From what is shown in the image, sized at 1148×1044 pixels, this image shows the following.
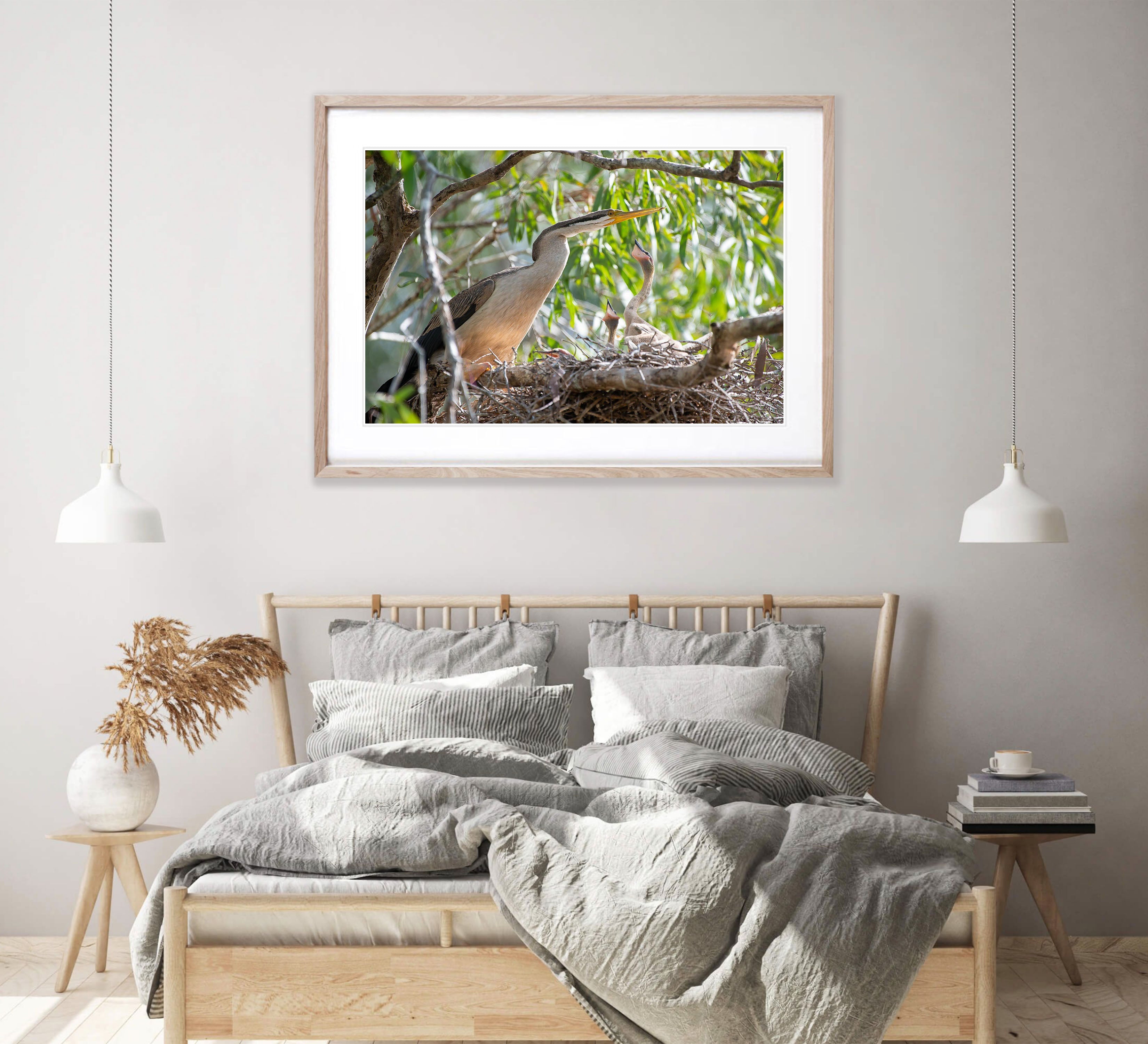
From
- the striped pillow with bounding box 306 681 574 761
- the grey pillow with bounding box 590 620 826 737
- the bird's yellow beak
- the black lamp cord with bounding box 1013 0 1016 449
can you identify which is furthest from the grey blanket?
the bird's yellow beak

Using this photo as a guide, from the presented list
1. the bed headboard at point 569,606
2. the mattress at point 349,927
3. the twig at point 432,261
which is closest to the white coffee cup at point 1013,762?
the bed headboard at point 569,606

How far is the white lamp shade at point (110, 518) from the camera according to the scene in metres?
2.68

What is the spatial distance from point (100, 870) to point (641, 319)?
206 centimetres

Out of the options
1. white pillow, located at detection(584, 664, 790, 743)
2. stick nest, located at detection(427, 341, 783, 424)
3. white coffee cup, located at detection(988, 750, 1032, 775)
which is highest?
stick nest, located at detection(427, 341, 783, 424)

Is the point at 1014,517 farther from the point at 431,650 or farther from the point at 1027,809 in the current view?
the point at 431,650

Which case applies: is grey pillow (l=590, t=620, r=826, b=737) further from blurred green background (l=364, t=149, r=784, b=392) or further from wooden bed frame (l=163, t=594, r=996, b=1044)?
wooden bed frame (l=163, t=594, r=996, b=1044)

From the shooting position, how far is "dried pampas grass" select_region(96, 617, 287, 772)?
269 cm

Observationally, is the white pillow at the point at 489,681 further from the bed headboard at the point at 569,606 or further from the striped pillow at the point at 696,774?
the striped pillow at the point at 696,774

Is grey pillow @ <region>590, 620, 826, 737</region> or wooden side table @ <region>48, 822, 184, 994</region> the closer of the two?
wooden side table @ <region>48, 822, 184, 994</region>

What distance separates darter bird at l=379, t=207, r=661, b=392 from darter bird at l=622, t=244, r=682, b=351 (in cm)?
12

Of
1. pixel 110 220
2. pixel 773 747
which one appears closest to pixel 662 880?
pixel 773 747

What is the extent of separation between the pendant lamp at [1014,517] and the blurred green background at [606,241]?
72 centimetres

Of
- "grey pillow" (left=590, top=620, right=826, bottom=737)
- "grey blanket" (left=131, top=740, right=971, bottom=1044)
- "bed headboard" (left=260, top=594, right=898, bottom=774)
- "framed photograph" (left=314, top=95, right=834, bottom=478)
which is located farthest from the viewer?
"framed photograph" (left=314, top=95, right=834, bottom=478)

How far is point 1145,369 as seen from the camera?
307 cm
